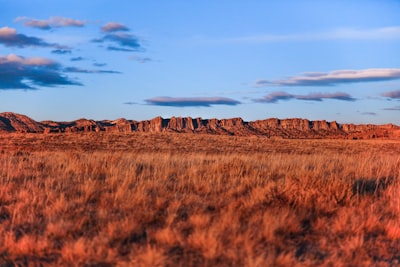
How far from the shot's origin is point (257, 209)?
7152 millimetres

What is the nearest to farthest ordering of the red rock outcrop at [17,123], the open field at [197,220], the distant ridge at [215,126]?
the open field at [197,220]
the distant ridge at [215,126]
the red rock outcrop at [17,123]

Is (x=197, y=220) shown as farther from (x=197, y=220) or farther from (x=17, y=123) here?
(x=17, y=123)

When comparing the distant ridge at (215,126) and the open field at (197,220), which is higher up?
the distant ridge at (215,126)

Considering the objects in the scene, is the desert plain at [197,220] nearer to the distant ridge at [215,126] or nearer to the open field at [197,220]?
the open field at [197,220]

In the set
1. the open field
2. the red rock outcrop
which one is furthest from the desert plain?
the red rock outcrop

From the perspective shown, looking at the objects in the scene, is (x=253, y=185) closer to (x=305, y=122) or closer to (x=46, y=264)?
(x=46, y=264)

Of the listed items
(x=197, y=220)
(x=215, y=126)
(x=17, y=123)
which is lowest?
(x=197, y=220)

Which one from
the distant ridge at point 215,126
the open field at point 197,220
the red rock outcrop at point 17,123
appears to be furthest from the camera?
the red rock outcrop at point 17,123

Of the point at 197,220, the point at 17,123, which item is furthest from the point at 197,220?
the point at 17,123

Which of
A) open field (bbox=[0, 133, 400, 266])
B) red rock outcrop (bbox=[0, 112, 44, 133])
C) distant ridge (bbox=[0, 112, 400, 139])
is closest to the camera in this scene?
open field (bbox=[0, 133, 400, 266])

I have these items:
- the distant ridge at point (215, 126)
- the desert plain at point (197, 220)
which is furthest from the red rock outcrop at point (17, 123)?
the desert plain at point (197, 220)

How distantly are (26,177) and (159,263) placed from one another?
18.6ft

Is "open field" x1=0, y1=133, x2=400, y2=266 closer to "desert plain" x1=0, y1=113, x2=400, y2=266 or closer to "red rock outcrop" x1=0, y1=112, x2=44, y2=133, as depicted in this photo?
"desert plain" x1=0, y1=113, x2=400, y2=266

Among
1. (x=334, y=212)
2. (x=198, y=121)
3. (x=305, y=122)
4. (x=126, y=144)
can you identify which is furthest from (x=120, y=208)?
(x=305, y=122)
